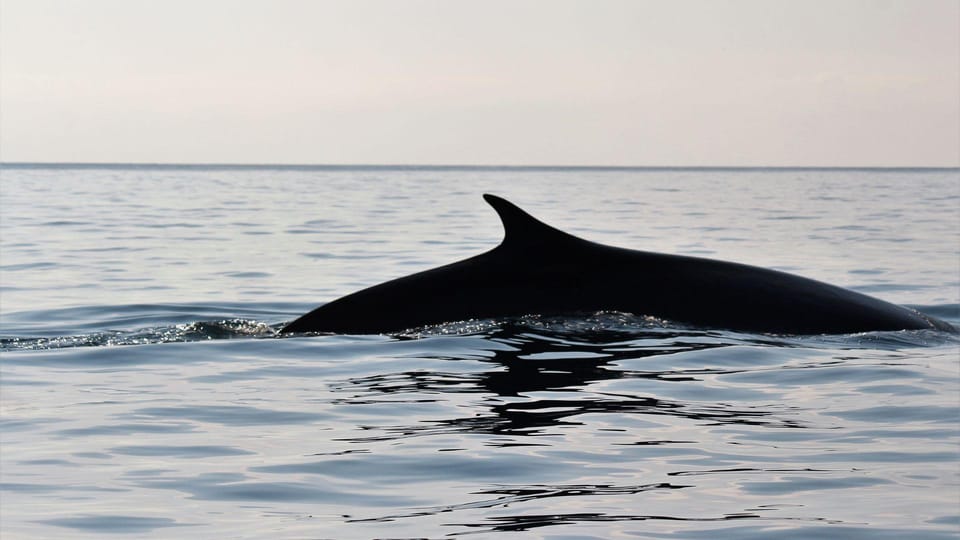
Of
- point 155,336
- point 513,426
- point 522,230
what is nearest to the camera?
point 513,426

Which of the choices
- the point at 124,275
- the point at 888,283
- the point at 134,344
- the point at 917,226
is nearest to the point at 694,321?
the point at 134,344

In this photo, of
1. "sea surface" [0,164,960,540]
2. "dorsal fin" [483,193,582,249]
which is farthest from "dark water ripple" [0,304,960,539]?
"dorsal fin" [483,193,582,249]

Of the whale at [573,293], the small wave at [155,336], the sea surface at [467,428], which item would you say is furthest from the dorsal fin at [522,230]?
the small wave at [155,336]

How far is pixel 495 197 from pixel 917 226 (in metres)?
26.2

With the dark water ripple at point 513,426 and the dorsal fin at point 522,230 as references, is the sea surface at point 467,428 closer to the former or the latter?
the dark water ripple at point 513,426

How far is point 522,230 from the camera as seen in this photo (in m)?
11.4

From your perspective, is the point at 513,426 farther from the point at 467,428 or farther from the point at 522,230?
the point at 522,230

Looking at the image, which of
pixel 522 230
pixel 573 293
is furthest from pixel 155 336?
pixel 573 293

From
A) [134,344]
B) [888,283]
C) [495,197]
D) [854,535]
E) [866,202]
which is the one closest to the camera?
[854,535]

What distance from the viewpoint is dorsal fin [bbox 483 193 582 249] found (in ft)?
36.9

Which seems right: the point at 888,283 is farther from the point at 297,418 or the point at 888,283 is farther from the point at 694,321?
the point at 297,418

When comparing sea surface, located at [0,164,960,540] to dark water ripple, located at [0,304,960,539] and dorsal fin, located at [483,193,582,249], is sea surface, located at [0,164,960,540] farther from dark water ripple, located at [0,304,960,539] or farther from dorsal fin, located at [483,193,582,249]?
dorsal fin, located at [483,193,582,249]

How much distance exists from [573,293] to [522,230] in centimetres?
61

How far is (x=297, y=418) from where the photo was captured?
863cm
